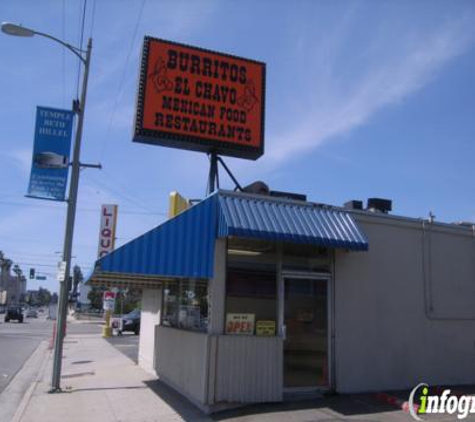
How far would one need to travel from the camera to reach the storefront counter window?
10.5 metres

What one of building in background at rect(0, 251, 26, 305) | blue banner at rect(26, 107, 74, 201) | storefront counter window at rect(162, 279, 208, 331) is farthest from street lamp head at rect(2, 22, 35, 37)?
building in background at rect(0, 251, 26, 305)

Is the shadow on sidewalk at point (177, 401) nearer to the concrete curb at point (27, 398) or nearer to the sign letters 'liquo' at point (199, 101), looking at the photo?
the concrete curb at point (27, 398)

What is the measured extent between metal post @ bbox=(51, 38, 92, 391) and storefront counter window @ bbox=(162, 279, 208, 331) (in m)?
2.43

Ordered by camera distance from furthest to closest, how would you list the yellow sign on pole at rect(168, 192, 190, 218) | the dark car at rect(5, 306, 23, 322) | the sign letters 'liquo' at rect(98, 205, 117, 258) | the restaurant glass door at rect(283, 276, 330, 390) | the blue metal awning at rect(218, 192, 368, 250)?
the dark car at rect(5, 306, 23, 322), the sign letters 'liquo' at rect(98, 205, 117, 258), the yellow sign on pole at rect(168, 192, 190, 218), the restaurant glass door at rect(283, 276, 330, 390), the blue metal awning at rect(218, 192, 368, 250)

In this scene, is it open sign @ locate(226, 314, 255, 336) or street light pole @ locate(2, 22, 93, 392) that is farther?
street light pole @ locate(2, 22, 93, 392)

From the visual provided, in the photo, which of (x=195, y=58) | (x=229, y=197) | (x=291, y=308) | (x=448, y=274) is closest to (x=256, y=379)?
(x=291, y=308)

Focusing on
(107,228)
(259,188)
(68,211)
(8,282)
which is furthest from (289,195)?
(8,282)

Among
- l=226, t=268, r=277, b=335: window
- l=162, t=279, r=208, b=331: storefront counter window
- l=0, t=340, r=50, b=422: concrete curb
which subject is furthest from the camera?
l=162, t=279, r=208, b=331: storefront counter window

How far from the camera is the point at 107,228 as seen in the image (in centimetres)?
2956

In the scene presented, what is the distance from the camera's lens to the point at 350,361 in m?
11.0

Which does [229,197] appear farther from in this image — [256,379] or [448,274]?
[448,274]

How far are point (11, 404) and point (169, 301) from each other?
408 centimetres

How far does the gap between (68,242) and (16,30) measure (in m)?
5.04

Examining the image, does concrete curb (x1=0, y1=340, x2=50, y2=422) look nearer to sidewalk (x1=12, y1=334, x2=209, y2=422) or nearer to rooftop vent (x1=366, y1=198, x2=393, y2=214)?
sidewalk (x1=12, y1=334, x2=209, y2=422)
